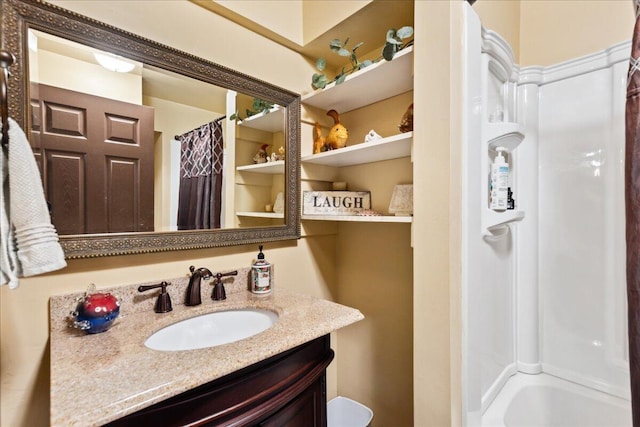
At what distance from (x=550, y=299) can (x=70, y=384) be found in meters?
1.94

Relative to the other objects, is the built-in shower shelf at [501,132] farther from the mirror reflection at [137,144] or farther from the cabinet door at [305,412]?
the cabinet door at [305,412]

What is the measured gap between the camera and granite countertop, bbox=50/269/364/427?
563 mm

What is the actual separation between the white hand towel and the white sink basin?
0.41 meters

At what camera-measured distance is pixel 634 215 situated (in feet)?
2.98

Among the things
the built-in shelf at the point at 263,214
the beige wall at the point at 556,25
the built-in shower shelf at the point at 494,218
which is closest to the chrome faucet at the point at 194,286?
the built-in shelf at the point at 263,214

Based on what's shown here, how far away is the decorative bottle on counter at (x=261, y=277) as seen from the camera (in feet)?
4.25

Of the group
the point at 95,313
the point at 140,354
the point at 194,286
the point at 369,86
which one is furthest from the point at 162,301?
the point at 369,86

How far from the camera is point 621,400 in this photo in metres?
1.30

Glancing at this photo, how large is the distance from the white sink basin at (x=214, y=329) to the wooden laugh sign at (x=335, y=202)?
646 millimetres

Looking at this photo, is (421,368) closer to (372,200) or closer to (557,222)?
(372,200)

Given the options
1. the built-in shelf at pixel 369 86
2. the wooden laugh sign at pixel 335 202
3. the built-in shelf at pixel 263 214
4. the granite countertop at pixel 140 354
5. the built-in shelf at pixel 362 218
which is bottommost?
the granite countertop at pixel 140 354

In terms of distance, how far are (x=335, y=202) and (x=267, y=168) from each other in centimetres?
41

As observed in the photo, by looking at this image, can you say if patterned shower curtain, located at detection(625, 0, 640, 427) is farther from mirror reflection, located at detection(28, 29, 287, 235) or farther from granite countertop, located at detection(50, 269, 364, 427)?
mirror reflection, located at detection(28, 29, 287, 235)

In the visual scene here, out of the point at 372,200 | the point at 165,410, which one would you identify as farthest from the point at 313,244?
the point at 165,410
